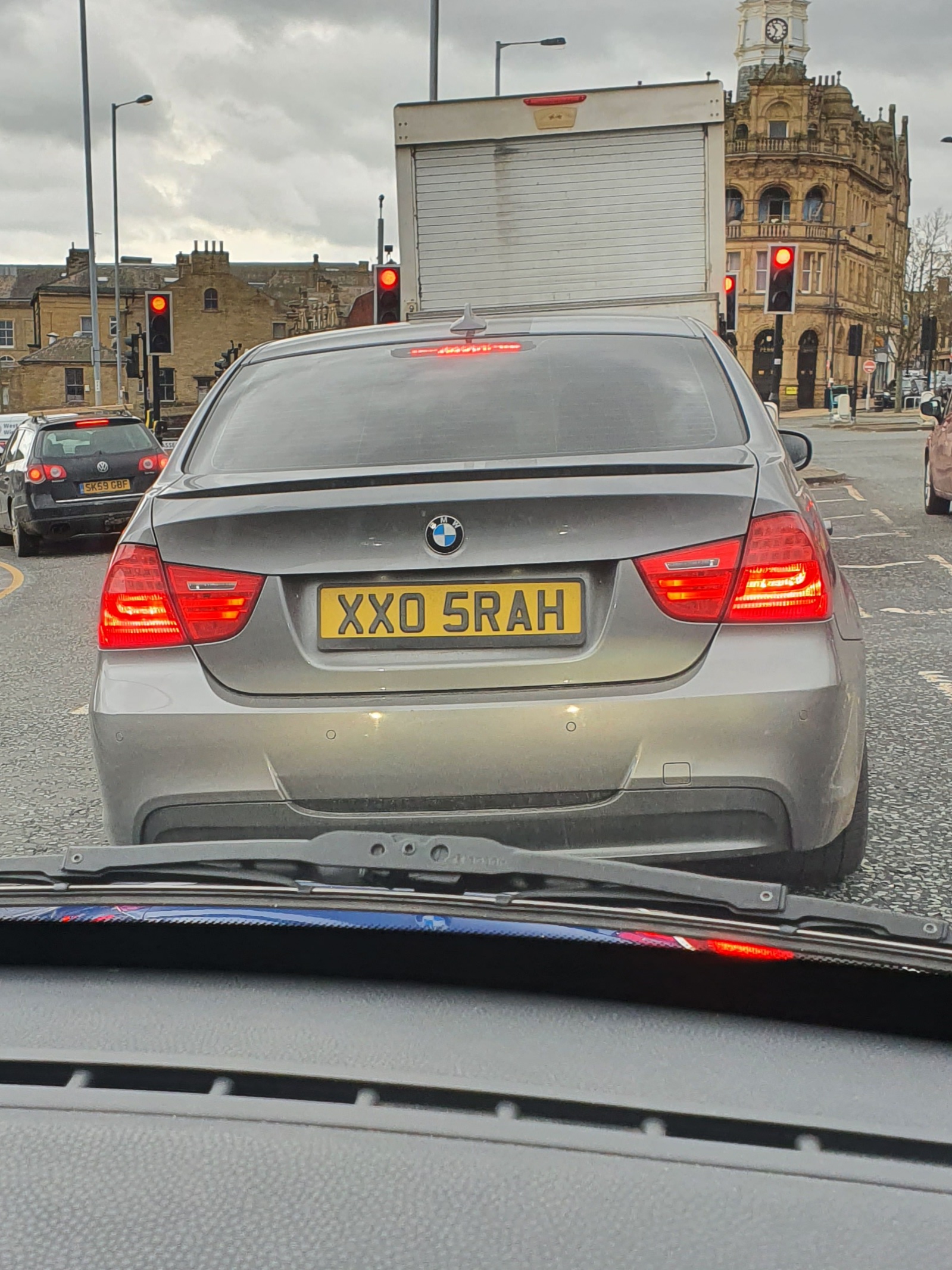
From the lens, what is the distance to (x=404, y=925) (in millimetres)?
1867

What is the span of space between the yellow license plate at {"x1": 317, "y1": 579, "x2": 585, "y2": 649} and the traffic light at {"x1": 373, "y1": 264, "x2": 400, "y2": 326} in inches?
638

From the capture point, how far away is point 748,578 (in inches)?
126

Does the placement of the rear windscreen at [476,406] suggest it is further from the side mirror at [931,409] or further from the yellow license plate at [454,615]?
the side mirror at [931,409]

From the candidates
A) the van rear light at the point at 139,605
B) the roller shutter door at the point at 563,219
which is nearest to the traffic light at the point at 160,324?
the roller shutter door at the point at 563,219

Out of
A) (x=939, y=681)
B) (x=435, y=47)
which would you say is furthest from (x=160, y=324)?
(x=939, y=681)

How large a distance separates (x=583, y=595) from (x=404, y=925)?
139 cm

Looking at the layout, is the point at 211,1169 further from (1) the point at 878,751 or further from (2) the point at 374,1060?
(1) the point at 878,751

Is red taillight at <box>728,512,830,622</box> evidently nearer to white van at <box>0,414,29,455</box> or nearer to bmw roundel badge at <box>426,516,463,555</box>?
bmw roundel badge at <box>426,516,463,555</box>

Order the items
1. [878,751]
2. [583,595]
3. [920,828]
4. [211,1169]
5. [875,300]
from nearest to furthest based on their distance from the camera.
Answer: [211,1169] < [583,595] < [920,828] < [878,751] < [875,300]

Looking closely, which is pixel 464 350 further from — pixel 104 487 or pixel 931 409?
pixel 931 409

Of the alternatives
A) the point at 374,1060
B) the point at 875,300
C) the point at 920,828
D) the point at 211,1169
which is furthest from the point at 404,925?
the point at 875,300

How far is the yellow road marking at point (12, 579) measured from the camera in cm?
1325

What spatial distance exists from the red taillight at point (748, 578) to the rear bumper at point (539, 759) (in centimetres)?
5

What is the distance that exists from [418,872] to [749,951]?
52cm
